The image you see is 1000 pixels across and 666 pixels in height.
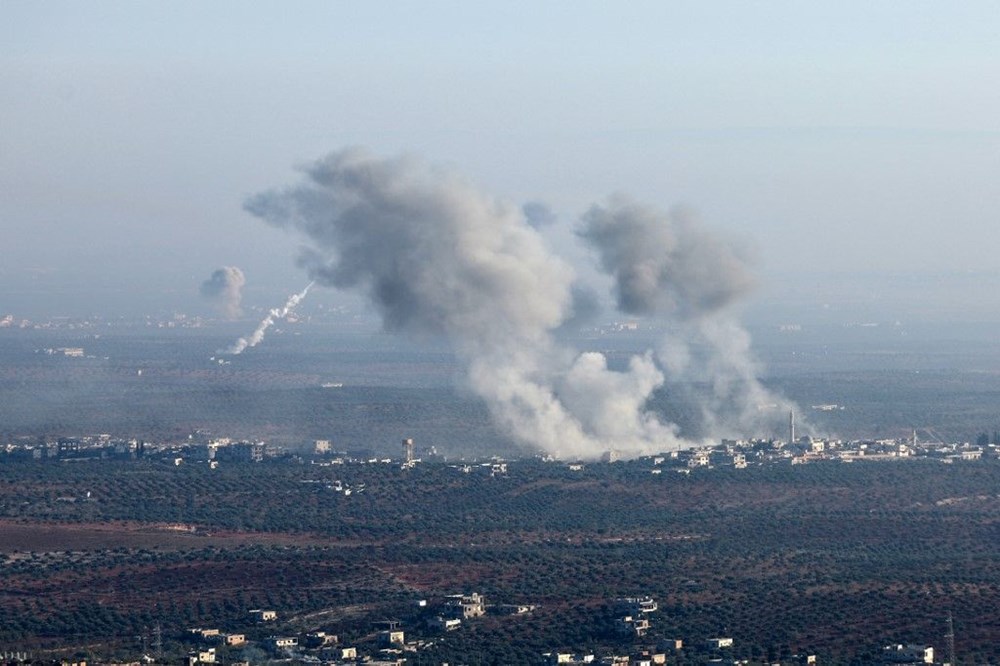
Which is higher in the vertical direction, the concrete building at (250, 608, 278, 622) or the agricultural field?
the agricultural field

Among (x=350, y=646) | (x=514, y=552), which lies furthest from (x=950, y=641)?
(x=514, y=552)

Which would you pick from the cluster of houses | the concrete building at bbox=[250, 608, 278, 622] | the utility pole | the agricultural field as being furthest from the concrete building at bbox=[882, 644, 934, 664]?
the concrete building at bbox=[250, 608, 278, 622]

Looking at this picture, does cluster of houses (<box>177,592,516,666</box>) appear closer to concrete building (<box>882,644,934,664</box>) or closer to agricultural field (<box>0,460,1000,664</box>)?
agricultural field (<box>0,460,1000,664</box>)

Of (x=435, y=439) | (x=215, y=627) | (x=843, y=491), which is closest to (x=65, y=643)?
(x=215, y=627)

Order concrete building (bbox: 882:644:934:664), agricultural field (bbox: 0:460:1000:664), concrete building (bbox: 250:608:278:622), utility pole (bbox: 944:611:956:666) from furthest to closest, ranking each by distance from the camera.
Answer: concrete building (bbox: 250:608:278:622)
agricultural field (bbox: 0:460:1000:664)
concrete building (bbox: 882:644:934:664)
utility pole (bbox: 944:611:956:666)

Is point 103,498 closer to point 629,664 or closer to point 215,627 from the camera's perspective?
point 215,627

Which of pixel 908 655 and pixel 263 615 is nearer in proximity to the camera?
pixel 908 655

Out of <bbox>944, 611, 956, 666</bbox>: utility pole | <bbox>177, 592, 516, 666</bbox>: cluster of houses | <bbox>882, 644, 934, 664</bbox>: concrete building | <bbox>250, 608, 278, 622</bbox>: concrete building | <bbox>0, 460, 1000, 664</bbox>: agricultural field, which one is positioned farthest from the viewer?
<bbox>250, 608, 278, 622</bbox>: concrete building

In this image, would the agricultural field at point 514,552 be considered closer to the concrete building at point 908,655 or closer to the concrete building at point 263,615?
the concrete building at point 263,615

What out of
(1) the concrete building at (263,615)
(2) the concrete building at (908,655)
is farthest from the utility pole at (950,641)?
(1) the concrete building at (263,615)

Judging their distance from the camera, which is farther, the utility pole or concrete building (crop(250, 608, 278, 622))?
concrete building (crop(250, 608, 278, 622))

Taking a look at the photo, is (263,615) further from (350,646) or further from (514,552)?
(514,552)
